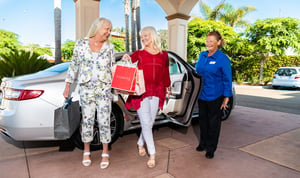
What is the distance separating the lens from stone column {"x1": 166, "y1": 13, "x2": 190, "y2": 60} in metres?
8.53

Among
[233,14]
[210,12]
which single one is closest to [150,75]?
[210,12]

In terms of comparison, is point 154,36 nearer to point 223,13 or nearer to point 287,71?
point 287,71

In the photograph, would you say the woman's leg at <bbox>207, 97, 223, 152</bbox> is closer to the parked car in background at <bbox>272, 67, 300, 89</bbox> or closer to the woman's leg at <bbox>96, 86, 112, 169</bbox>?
the woman's leg at <bbox>96, 86, 112, 169</bbox>

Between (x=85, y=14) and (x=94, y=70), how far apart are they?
170 inches

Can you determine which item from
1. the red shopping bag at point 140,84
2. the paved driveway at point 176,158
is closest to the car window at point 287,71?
the paved driveway at point 176,158

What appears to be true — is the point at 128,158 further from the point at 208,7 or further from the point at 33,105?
the point at 208,7

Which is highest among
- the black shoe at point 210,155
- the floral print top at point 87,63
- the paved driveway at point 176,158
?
the floral print top at point 87,63

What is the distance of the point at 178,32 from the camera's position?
8.55m

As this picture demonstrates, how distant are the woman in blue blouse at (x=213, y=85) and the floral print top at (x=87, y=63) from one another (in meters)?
1.25

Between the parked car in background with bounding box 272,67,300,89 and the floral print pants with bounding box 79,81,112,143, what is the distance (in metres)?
13.5

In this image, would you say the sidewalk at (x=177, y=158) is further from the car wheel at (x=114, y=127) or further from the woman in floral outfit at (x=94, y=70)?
the woman in floral outfit at (x=94, y=70)

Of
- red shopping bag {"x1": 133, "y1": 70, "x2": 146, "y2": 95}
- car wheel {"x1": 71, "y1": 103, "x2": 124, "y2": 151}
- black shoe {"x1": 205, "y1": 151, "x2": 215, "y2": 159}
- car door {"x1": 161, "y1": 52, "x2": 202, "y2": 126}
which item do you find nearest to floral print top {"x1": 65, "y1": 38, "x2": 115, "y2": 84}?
red shopping bag {"x1": 133, "y1": 70, "x2": 146, "y2": 95}

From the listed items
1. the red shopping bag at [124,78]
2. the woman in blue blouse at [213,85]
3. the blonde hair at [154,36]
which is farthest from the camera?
the woman in blue blouse at [213,85]

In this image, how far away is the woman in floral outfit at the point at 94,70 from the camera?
244 centimetres
